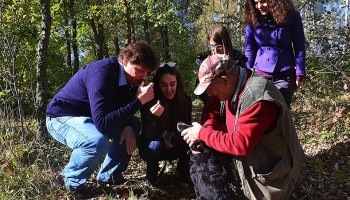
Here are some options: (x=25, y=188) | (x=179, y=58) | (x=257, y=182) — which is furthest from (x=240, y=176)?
(x=179, y=58)

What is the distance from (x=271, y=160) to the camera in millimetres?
2457

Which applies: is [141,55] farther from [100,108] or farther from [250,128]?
[250,128]

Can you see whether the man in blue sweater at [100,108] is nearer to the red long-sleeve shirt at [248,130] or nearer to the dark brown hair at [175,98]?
the dark brown hair at [175,98]

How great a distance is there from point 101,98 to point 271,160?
1443 mm

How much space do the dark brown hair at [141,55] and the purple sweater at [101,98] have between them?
17cm

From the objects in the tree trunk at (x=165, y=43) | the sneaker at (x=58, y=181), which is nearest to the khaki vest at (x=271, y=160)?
the sneaker at (x=58, y=181)

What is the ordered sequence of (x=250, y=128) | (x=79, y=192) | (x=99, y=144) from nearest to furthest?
(x=250, y=128) → (x=99, y=144) → (x=79, y=192)

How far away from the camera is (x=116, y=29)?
16594 millimetres

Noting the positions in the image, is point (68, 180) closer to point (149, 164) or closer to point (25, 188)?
point (25, 188)

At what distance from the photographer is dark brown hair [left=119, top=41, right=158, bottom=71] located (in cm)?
308

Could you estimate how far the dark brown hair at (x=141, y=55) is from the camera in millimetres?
3080

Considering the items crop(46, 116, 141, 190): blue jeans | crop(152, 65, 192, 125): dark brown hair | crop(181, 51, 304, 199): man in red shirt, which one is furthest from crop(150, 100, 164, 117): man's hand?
crop(181, 51, 304, 199): man in red shirt

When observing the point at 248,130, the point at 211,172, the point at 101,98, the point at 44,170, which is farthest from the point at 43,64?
the point at 248,130

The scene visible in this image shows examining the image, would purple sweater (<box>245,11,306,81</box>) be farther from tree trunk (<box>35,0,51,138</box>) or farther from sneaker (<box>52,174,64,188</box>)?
tree trunk (<box>35,0,51,138</box>)
